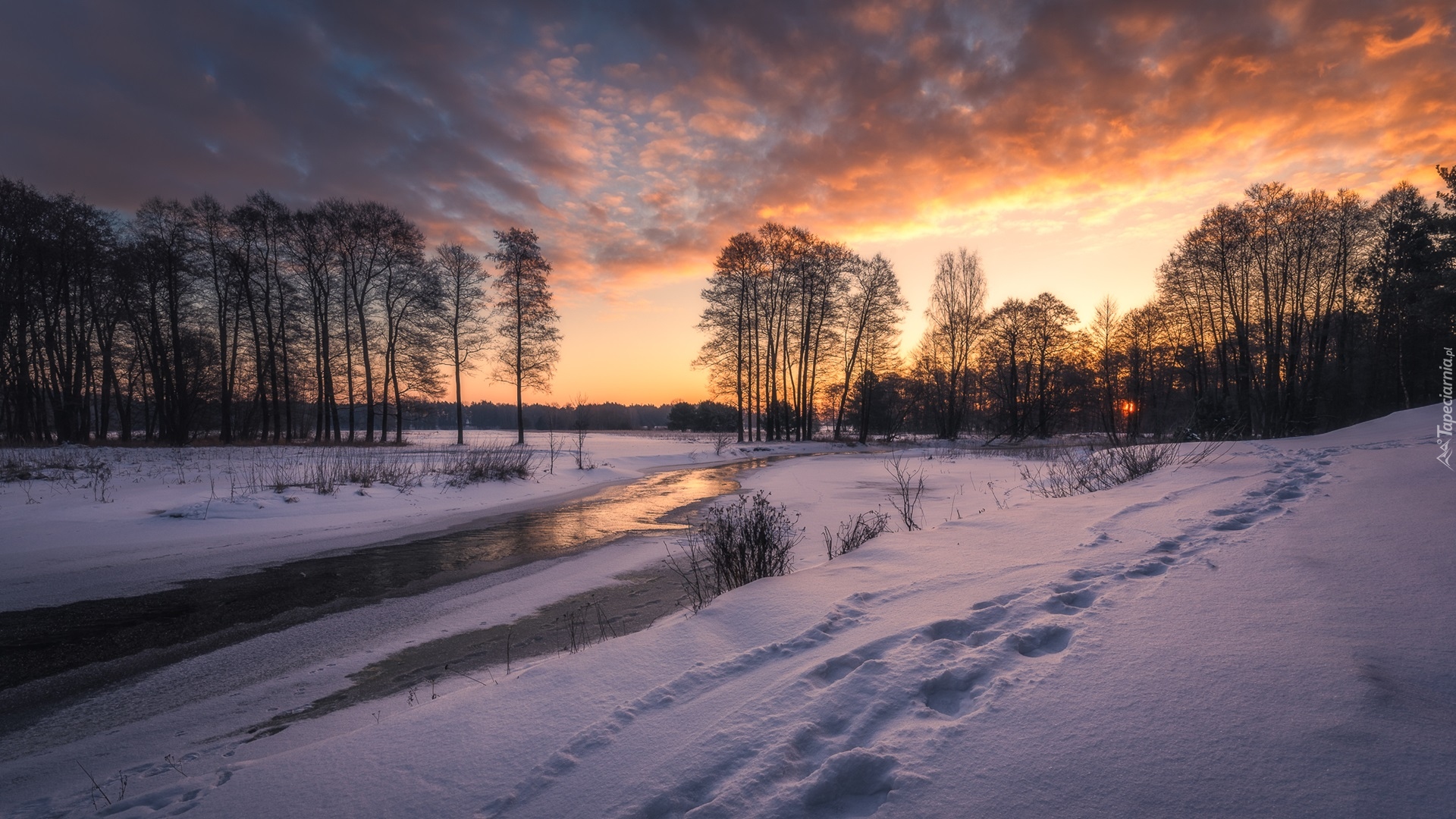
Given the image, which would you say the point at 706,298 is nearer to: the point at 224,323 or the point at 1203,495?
the point at 224,323

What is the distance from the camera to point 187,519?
7.72 m

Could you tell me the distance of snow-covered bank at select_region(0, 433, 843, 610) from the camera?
5.54 meters

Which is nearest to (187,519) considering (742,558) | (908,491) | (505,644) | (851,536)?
(505,644)

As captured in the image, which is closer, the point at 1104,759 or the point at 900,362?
the point at 1104,759

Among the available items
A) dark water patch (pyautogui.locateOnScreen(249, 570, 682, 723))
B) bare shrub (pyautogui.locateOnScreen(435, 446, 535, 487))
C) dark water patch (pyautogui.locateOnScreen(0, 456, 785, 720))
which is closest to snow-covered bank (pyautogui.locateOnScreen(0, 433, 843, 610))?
bare shrub (pyautogui.locateOnScreen(435, 446, 535, 487))

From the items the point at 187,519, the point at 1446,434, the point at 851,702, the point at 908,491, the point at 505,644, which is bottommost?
the point at 505,644

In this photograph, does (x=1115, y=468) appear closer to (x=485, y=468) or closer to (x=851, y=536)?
(x=851, y=536)

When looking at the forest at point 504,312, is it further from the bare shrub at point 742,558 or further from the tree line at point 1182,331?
the bare shrub at point 742,558

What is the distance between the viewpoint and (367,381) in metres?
23.5

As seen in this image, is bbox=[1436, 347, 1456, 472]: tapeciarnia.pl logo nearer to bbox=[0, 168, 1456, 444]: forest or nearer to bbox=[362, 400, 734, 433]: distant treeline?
bbox=[0, 168, 1456, 444]: forest

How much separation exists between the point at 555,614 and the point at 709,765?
129 inches

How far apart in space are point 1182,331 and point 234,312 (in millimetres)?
43887

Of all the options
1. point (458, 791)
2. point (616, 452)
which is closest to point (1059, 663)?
point (458, 791)

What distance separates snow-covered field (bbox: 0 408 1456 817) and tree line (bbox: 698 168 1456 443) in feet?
27.2
